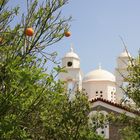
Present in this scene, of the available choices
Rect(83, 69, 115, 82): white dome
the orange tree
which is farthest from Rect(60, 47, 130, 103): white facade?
the orange tree

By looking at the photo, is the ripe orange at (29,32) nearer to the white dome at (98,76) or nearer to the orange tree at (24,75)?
the orange tree at (24,75)

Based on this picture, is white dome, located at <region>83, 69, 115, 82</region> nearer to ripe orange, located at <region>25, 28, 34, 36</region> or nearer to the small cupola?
the small cupola

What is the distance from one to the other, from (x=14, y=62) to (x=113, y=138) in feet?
66.0

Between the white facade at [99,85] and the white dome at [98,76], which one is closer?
the white facade at [99,85]

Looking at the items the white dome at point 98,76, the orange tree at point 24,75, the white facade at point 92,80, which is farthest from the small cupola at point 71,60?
the orange tree at point 24,75

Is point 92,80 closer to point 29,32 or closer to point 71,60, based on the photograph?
point 71,60

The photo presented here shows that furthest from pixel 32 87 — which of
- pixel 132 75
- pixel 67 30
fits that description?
pixel 132 75

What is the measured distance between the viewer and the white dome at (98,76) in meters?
48.3

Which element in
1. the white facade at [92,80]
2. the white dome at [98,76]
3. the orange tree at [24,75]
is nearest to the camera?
the orange tree at [24,75]

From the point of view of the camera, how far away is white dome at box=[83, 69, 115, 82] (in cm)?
4827

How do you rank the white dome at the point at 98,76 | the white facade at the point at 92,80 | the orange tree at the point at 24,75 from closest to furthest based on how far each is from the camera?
1. the orange tree at the point at 24,75
2. the white facade at the point at 92,80
3. the white dome at the point at 98,76

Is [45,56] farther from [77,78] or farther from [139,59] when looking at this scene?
[77,78]

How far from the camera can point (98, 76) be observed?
48.7m

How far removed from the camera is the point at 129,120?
31.4 feet
